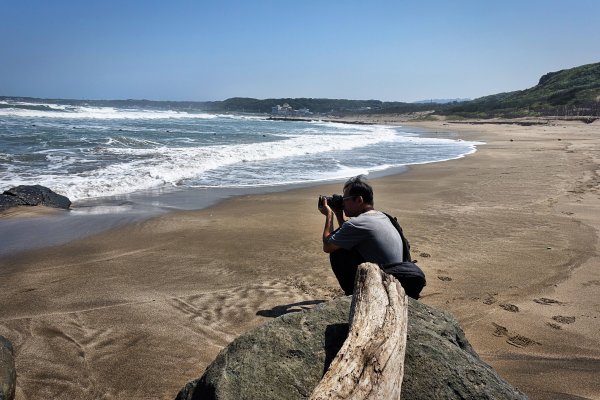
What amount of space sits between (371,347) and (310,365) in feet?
1.20

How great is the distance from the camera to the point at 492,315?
13.8 ft

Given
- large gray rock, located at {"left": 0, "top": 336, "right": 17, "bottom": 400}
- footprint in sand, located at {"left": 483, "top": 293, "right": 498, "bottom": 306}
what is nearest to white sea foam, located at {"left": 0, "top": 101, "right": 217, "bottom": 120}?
large gray rock, located at {"left": 0, "top": 336, "right": 17, "bottom": 400}

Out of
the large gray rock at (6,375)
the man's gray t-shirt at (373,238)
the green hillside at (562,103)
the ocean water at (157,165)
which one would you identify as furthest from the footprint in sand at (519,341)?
the green hillside at (562,103)

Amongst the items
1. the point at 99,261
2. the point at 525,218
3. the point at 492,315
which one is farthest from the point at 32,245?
the point at 525,218

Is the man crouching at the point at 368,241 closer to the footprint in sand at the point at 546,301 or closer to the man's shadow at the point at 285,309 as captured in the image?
the man's shadow at the point at 285,309

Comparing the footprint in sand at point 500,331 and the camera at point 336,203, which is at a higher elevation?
the camera at point 336,203

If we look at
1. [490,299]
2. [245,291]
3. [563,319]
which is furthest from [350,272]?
[563,319]

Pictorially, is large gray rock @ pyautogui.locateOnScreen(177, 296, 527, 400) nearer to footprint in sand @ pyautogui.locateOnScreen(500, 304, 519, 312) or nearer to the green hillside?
footprint in sand @ pyautogui.locateOnScreen(500, 304, 519, 312)

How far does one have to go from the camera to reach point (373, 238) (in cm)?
344

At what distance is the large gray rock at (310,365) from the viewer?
2.18 meters

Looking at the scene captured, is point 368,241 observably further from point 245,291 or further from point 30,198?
point 30,198

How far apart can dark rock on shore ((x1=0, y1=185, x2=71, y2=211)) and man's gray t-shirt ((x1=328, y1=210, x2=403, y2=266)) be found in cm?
692

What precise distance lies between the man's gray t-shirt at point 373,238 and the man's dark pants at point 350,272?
5.4 inches

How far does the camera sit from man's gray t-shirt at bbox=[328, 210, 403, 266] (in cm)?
343
